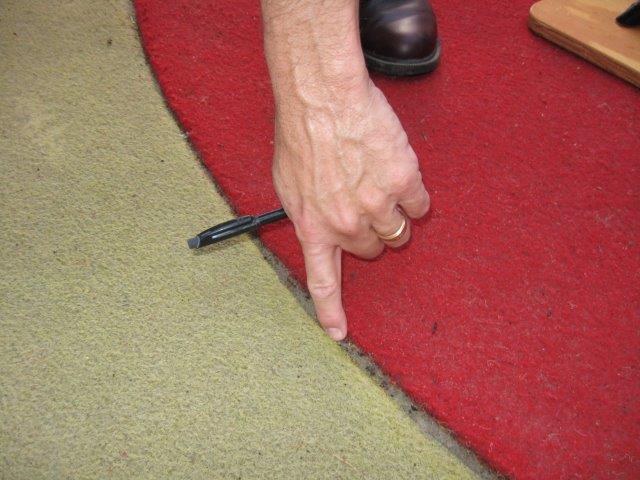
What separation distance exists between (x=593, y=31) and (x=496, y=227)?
0.60m

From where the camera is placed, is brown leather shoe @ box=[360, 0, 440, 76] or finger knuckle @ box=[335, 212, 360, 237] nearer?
finger knuckle @ box=[335, 212, 360, 237]

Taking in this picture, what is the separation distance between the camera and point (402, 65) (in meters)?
1.16

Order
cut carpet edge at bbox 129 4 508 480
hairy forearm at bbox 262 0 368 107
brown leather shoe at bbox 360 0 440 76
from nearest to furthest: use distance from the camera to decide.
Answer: hairy forearm at bbox 262 0 368 107 < cut carpet edge at bbox 129 4 508 480 < brown leather shoe at bbox 360 0 440 76

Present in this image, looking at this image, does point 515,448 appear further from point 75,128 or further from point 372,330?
point 75,128

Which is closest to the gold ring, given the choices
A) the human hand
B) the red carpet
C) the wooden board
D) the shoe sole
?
the human hand

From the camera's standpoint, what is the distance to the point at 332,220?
720 millimetres

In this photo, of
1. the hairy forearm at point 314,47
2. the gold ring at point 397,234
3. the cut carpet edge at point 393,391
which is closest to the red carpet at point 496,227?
the cut carpet edge at point 393,391

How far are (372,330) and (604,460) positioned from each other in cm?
37

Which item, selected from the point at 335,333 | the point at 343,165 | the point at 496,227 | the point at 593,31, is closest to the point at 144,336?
the point at 335,333

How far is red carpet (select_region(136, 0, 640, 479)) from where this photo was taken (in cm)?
83

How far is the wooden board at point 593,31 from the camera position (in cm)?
121

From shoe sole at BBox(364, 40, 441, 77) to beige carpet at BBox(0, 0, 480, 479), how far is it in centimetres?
43

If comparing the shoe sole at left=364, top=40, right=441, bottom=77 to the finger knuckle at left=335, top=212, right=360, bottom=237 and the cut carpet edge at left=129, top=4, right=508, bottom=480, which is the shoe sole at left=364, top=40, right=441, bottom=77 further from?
the finger knuckle at left=335, top=212, right=360, bottom=237

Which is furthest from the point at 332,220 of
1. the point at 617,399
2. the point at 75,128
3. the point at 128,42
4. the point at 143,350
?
the point at 128,42
